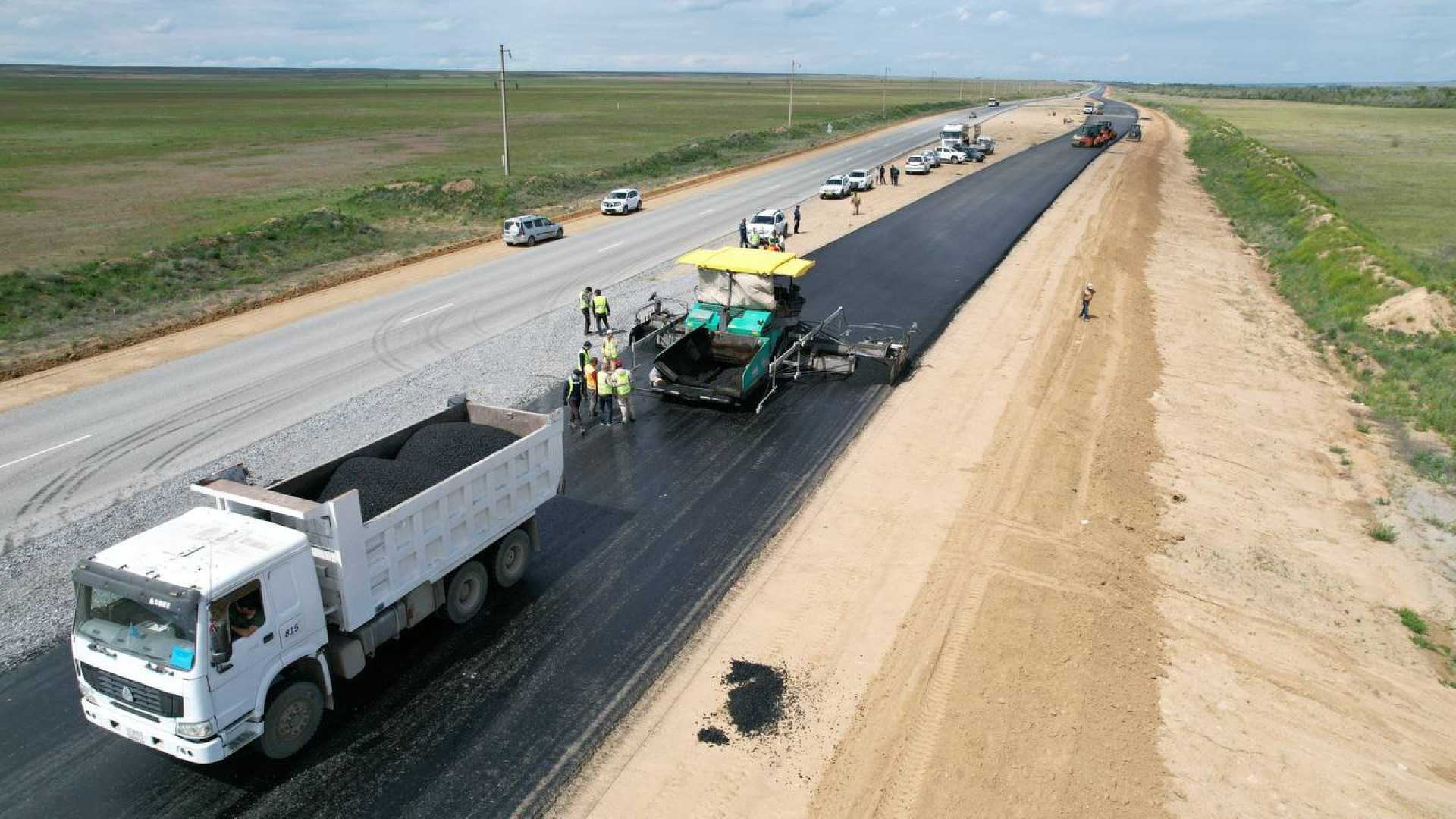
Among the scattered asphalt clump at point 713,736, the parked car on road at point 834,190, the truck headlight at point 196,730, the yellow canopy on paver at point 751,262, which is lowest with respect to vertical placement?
the scattered asphalt clump at point 713,736

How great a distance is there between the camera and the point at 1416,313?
24641 mm

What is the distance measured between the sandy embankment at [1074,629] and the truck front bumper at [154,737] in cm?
337

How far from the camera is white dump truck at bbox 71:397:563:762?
7633 millimetres

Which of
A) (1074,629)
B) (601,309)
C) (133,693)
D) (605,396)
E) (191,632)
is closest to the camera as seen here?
(191,632)

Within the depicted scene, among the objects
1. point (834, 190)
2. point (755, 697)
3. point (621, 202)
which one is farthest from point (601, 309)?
point (834, 190)

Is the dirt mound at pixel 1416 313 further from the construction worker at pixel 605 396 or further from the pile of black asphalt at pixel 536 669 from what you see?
the construction worker at pixel 605 396

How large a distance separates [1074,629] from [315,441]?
14.3 m

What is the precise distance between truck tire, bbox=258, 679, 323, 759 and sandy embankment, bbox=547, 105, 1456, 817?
9.76 ft

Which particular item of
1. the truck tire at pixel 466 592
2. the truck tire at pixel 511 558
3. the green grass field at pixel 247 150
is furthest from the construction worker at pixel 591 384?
the green grass field at pixel 247 150

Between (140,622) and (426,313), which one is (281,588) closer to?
(140,622)

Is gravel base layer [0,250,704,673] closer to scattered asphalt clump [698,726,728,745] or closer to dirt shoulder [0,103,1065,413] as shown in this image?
dirt shoulder [0,103,1065,413]

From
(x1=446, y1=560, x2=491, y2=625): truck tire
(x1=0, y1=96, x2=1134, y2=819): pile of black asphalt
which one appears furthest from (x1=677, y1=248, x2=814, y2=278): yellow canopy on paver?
(x1=446, y1=560, x2=491, y2=625): truck tire

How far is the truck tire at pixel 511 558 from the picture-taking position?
11.4 meters

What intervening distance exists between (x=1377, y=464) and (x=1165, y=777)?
12335 millimetres
